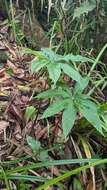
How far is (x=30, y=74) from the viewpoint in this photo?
90.4 inches

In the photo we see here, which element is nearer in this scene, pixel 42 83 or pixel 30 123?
pixel 30 123

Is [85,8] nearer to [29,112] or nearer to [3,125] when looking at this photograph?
[29,112]

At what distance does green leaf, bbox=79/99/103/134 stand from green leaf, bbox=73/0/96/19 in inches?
30.9

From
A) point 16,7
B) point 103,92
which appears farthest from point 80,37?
point 16,7

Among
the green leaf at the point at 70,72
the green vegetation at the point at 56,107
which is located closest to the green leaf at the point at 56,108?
the green vegetation at the point at 56,107

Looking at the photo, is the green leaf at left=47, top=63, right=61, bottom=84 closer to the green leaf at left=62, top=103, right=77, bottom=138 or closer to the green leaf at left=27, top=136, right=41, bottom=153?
the green leaf at left=62, top=103, right=77, bottom=138

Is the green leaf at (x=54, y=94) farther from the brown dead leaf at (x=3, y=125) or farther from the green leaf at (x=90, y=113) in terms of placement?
the brown dead leaf at (x=3, y=125)

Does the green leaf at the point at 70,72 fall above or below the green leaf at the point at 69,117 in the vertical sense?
above

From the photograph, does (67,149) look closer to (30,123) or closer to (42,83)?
(30,123)

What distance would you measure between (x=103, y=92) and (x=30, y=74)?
0.42 meters

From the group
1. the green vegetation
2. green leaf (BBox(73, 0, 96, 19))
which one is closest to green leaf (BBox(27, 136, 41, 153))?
the green vegetation

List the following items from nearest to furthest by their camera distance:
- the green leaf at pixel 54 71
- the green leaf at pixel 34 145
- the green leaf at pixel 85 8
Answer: the green leaf at pixel 54 71 → the green leaf at pixel 34 145 → the green leaf at pixel 85 8

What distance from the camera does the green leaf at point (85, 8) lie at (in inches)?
86.4

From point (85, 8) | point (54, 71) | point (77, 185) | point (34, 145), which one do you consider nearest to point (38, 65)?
point (54, 71)
